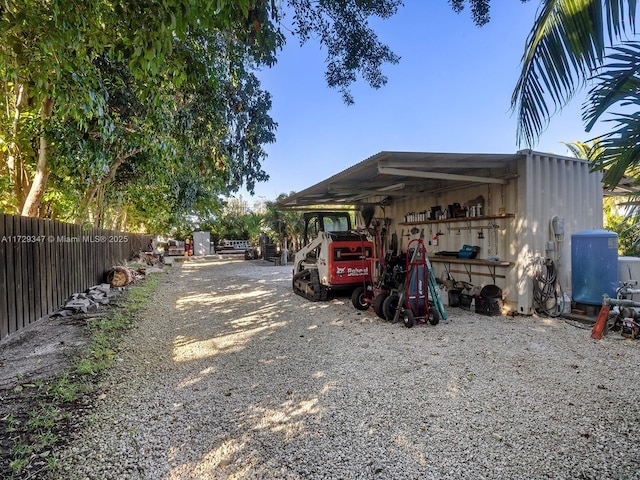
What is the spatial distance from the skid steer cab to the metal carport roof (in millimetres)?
1012

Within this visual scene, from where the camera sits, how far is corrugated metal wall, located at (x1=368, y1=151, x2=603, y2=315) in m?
6.04

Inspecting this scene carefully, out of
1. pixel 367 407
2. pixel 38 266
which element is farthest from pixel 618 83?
pixel 38 266

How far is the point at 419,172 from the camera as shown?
5.73 m

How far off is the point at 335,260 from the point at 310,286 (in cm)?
107

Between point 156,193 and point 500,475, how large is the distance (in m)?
15.5

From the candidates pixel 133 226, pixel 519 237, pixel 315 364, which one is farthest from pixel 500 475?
pixel 133 226

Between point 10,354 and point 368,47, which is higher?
point 368,47

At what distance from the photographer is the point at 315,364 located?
390 cm

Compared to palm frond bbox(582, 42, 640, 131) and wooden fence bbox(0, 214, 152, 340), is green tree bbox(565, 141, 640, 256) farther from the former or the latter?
wooden fence bbox(0, 214, 152, 340)

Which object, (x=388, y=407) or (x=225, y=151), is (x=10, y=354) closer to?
(x=388, y=407)

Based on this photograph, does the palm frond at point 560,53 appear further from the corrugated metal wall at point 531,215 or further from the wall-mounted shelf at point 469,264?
the wall-mounted shelf at point 469,264

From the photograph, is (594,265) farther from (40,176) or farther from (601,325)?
(40,176)

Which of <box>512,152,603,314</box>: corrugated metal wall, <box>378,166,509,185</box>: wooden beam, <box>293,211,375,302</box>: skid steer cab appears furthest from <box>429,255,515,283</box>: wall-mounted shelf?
<box>293,211,375,302</box>: skid steer cab

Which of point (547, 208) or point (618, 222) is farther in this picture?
point (618, 222)
